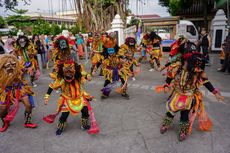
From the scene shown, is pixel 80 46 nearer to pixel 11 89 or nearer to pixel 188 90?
pixel 11 89

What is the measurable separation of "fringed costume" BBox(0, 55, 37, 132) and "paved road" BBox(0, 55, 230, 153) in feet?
1.06

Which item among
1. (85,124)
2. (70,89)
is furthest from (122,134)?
(70,89)

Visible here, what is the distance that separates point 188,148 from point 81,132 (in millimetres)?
1791

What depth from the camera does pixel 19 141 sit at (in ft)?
11.7

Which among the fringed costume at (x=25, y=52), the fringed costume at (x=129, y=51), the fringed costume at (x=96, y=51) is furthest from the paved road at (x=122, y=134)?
the fringed costume at (x=96, y=51)

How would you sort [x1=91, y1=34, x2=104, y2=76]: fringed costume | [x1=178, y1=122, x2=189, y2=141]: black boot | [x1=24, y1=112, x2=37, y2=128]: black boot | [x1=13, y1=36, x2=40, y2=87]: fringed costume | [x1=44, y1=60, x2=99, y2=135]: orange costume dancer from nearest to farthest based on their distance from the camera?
[x1=178, y1=122, x2=189, y2=141]: black boot → [x1=44, y1=60, x2=99, y2=135]: orange costume dancer → [x1=24, y1=112, x2=37, y2=128]: black boot → [x1=13, y1=36, x2=40, y2=87]: fringed costume → [x1=91, y1=34, x2=104, y2=76]: fringed costume

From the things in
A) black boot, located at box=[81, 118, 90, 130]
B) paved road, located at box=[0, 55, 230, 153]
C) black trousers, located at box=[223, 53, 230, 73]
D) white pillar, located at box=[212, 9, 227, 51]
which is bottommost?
paved road, located at box=[0, 55, 230, 153]

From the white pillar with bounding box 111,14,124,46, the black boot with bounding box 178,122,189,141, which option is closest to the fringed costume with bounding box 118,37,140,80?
the black boot with bounding box 178,122,189,141

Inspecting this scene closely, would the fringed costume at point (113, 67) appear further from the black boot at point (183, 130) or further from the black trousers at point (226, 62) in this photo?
the black trousers at point (226, 62)

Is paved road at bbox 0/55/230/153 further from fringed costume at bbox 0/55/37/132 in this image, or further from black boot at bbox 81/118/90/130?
fringed costume at bbox 0/55/37/132

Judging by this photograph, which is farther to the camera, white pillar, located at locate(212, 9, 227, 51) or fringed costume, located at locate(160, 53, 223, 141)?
white pillar, located at locate(212, 9, 227, 51)

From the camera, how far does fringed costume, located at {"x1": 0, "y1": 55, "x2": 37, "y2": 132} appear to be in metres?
3.50

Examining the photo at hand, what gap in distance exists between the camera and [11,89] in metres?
3.73

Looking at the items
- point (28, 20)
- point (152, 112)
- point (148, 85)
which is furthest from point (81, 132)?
point (28, 20)
